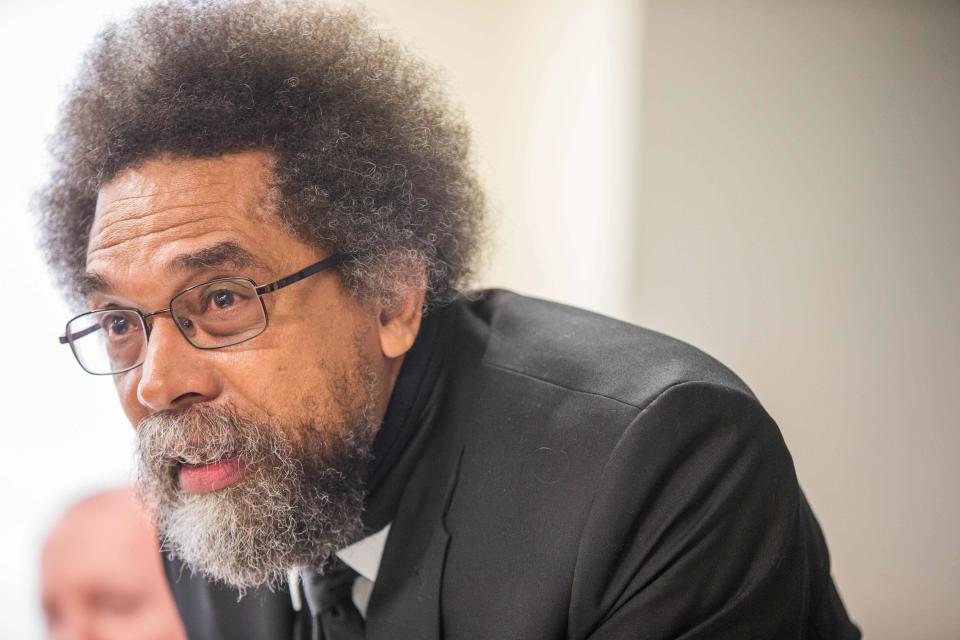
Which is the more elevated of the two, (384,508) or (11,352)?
(11,352)

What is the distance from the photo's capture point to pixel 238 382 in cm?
120

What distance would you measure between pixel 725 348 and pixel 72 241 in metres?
1.27

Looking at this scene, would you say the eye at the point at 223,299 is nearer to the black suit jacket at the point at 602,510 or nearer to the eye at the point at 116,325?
the eye at the point at 116,325

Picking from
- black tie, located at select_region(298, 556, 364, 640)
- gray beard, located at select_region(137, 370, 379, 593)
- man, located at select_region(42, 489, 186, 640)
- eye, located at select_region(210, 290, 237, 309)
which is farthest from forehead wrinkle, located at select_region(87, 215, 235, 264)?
man, located at select_region(42, 489, 186, 640)

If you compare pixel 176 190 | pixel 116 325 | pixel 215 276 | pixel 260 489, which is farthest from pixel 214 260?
pixel 260 489

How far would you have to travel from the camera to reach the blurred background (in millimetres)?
1170

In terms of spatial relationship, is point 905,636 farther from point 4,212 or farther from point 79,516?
point 4,212

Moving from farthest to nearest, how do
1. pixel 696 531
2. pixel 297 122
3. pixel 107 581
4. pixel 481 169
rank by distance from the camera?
pixel 481 169, pixel 107 581, pixel 297 122, pixel 696 531

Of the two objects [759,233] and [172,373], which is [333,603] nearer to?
[172,373]

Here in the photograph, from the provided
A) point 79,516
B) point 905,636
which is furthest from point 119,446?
point 905,636

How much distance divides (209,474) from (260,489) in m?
0.09

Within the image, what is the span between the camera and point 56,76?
191cm

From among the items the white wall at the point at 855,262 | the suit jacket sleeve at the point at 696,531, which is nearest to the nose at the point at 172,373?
the suit jacket sleeve at the point at 696,531

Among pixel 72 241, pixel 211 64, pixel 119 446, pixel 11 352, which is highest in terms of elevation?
Answer: pixel 211 64
